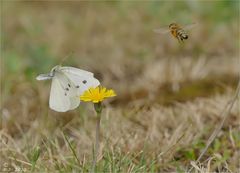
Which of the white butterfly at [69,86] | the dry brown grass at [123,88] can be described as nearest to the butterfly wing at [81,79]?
the white butterfly at [69,86]

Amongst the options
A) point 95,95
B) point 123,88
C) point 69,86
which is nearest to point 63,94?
point 69,86

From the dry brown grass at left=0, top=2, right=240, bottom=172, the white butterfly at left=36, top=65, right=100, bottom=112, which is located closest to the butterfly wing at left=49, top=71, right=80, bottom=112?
the white butterfly at left=36, top=65, right=100, bottom=112

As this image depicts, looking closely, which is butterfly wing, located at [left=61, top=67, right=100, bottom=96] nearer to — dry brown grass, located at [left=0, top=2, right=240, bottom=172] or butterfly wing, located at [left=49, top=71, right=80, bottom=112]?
butterfly wing, located at [left=49, top=71, right=80, bottom=112]

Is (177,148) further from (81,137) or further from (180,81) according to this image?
(180,81)

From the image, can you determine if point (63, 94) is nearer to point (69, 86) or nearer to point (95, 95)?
point (69, 86)

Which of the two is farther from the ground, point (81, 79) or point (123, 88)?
point (81, 79)

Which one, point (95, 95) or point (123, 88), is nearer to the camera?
point (95, 95)

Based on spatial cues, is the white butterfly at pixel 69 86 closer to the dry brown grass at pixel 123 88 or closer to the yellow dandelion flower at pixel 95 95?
the yellow dandelion flower at pixel 95 95
